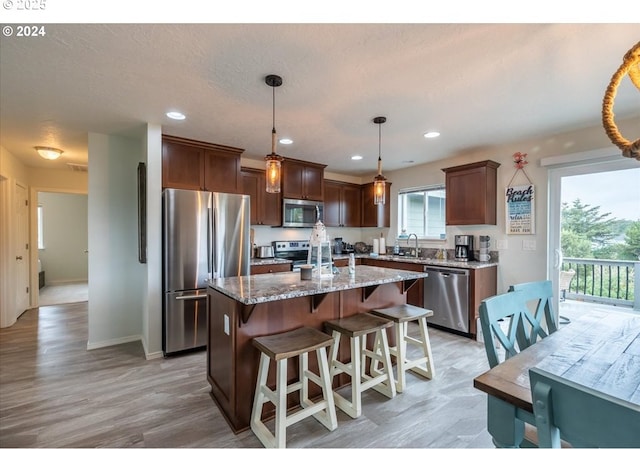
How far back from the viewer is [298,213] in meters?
4.77

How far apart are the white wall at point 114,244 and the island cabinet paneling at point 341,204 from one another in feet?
9.51

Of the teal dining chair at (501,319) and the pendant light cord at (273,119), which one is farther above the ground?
the pendant light cord at (273,119)

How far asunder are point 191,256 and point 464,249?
141 inches

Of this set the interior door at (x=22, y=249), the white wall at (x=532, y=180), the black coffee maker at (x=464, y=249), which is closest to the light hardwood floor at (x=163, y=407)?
the white wall at (x=532, y=180)

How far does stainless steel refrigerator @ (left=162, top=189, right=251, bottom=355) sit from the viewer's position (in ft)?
10.2

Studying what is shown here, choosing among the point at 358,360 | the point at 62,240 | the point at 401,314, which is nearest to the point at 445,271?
the point at 401,314

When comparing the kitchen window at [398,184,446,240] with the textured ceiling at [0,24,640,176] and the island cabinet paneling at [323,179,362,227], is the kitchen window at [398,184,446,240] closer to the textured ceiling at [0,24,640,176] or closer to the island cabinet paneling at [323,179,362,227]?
the island cabinet paneling at [323,179,362,227]

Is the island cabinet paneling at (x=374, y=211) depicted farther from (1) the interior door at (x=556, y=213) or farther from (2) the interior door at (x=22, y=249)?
(2) the interior door at (x=22, y=249)

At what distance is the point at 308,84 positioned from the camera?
2.24 m

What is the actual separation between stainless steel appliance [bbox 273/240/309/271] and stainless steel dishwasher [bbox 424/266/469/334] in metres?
1.98

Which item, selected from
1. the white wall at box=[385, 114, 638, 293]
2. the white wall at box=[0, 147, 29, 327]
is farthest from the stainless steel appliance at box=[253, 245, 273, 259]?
the white wall at box=[0, 147, 29, 327]

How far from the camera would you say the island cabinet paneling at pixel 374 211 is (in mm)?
5438

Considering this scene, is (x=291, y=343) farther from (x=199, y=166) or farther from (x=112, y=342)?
(x=112, y=342)

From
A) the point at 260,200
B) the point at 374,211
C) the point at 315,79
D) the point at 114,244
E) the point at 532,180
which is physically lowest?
the point at 114,244
